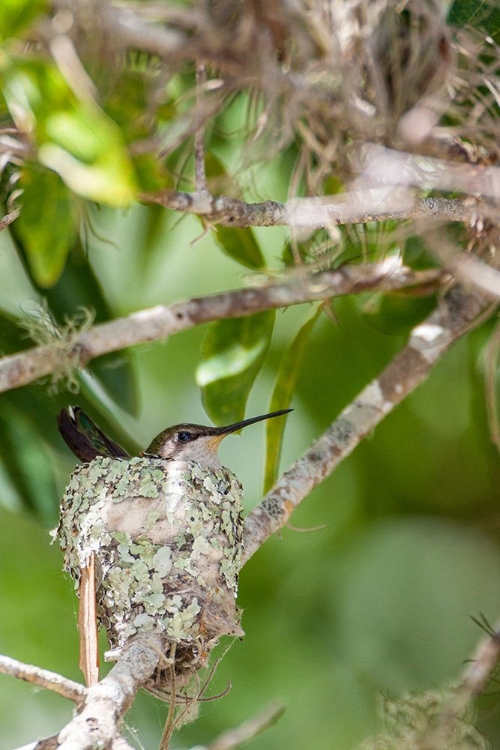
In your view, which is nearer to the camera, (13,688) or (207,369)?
(207,369)

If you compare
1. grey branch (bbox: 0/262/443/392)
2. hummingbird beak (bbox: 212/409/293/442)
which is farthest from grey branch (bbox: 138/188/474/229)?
hummingbird beak (bbox: 212/409/293/442)

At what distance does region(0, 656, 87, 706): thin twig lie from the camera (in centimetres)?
182

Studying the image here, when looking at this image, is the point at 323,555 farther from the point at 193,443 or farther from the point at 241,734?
the point at 241,734

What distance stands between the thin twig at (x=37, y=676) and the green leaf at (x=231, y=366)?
70.7 inches

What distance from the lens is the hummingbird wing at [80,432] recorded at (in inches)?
140

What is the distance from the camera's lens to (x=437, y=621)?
632cm

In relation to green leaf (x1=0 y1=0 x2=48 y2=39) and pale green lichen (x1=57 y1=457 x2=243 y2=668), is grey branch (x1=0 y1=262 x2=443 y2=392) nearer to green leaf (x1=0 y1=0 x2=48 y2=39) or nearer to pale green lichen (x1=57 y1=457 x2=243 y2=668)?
pale green lichen (x1=57 y1=457 x2=243 y2=668)

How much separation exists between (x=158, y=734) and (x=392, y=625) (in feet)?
6.83

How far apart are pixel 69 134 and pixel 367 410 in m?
2.10

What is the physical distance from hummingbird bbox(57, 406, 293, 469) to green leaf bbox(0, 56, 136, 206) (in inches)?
79.9

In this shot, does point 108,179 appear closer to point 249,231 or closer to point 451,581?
point 249,231

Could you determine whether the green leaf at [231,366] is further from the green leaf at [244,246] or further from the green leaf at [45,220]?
the green leaf at [45,220]

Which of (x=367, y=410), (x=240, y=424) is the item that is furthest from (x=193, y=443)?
(x=367, y=410)

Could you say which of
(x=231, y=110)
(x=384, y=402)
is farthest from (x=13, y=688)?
(x=231, y=110)
